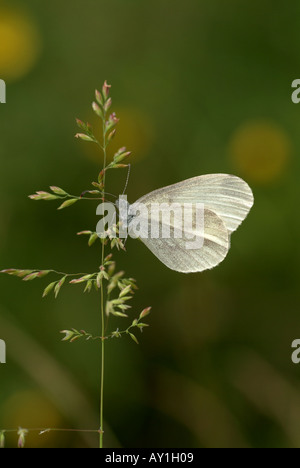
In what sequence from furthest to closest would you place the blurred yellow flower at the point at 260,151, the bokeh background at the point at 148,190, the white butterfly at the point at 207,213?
1. the blurred yellow flower at the point at 260,151
2. the bokeh background at the point at 148,190
3. the white butterfly at the point at 207,213

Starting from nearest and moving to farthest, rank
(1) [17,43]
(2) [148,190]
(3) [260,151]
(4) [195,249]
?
(4) [195,249] < (2) [148,190] < (3) [260,151] < (1) [17,43]

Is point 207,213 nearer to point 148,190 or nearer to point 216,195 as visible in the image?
point 216,195

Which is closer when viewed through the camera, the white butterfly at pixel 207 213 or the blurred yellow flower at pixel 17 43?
the white butterfly at pixel 207 213

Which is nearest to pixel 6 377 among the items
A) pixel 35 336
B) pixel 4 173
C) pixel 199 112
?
pixel 35 336

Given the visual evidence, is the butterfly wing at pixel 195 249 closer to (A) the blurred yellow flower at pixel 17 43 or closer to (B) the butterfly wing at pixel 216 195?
(B) the butterfly wing at pixel 216 195

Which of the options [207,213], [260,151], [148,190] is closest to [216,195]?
[207,213]

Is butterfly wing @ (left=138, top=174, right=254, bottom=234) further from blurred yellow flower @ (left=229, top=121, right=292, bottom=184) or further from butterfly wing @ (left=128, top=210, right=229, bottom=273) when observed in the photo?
blurred yellow flower @ (left=229, top=121, right=292, bottom=184)

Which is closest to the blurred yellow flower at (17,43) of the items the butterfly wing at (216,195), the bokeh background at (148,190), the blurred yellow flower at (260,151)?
the bokeh background at (148,190)
